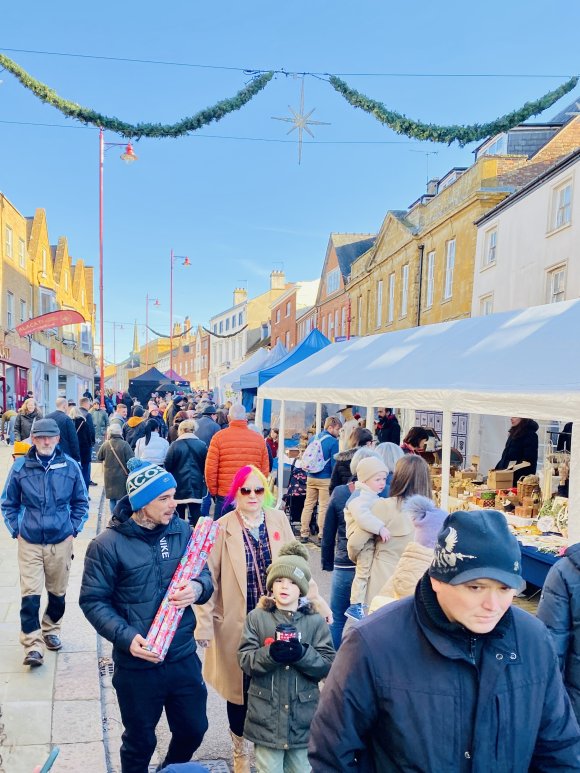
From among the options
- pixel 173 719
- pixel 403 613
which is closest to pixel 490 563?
pixel 403 613

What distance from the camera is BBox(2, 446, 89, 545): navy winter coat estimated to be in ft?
13.9

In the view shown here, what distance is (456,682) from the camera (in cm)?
145

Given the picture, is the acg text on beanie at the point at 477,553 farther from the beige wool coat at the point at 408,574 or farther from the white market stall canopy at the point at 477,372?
the white market stall canopy at the point at 477,372

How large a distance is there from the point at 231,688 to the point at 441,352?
607 centimetres

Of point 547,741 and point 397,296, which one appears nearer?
point 547,741

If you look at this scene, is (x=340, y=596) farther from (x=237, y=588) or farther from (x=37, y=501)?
(x=37, y=501)

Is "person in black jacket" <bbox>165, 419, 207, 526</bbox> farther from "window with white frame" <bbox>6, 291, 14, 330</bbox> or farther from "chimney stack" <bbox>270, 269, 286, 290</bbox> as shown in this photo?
"chimney stack" <bbox>270, 269, 286, 290</bbox>

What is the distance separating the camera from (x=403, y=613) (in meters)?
1.55

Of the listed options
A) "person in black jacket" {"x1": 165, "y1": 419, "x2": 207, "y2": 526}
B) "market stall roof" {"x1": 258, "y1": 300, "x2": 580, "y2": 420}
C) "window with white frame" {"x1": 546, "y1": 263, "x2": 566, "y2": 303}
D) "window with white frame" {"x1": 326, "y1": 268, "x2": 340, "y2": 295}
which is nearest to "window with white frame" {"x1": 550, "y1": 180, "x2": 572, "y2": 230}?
"window with white frame" {"x1": 546, "y1": 263, "x2": 566, "y2": 303}

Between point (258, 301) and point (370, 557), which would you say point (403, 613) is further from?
point (258, 301)

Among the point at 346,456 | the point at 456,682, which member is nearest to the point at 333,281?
the point at 346,456

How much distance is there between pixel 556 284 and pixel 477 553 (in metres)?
13.4

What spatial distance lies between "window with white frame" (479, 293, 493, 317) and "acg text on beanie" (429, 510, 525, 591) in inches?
611

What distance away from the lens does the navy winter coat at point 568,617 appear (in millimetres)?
2338
